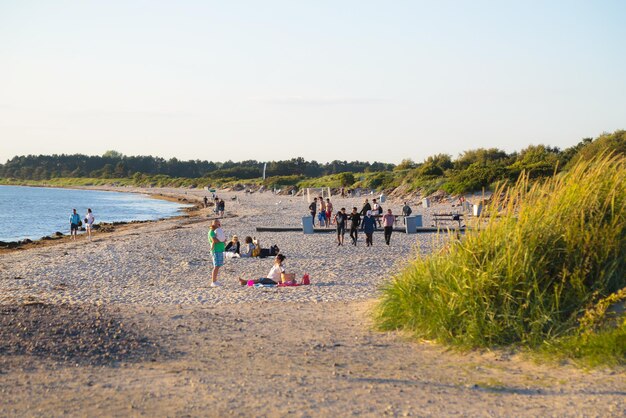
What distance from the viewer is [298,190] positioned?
259 feet

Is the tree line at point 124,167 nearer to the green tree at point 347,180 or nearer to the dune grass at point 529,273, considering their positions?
the green tree at point 347,180

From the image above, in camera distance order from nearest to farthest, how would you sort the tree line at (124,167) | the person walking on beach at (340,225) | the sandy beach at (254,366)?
the sandy beach at (254,366)
the person walking on beach at (340,225)
the tree line at (124,167)

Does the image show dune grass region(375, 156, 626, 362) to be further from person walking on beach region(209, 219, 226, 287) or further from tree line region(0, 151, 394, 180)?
tree line region(0, 151, 394, 180)

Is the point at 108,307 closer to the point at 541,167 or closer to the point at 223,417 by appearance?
the point at 223,417

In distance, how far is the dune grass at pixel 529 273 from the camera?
315 inches

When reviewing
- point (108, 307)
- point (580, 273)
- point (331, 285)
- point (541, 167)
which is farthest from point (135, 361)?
point (541, 167)

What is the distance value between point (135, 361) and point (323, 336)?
8.02 feet

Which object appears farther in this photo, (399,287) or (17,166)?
(17,166)

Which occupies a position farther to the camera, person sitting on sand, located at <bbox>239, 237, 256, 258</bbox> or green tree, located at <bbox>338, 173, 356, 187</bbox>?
green tree, located at <bbox>338, 173, 356, 187</bbox>

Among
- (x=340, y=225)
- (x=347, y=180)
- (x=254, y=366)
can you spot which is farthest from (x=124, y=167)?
(x=254, y=366)

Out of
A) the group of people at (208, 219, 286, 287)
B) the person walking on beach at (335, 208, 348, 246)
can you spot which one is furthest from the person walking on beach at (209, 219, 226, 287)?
the person walking on beach at (335, 208, 348, 246)

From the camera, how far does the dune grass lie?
8.01 metres

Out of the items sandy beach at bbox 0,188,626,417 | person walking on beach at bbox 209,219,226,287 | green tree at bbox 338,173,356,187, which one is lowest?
sandy beach at bbox 0,188,626,417

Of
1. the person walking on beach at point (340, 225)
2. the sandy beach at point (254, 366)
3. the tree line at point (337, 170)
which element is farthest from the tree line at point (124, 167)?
the sandy beach at point (254, 366)
